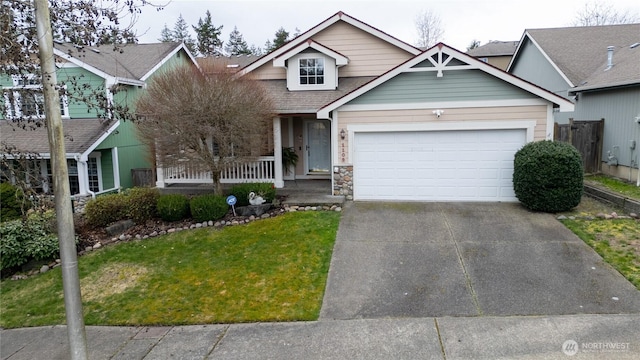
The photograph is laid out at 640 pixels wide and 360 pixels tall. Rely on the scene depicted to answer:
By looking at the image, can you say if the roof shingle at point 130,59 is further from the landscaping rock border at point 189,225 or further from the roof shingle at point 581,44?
the roof shingle at point 581,44

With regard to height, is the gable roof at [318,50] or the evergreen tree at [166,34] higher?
the evergreen tree at [166,34]

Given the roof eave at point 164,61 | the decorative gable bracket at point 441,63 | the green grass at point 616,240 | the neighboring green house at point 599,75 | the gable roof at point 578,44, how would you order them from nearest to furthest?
the green grass at point 616,240 < the decorative gable bracket at point 441,63 < the neighboring green house at point 599,75 < the gable roof at point 578,44 < the roof eave at point 164,61

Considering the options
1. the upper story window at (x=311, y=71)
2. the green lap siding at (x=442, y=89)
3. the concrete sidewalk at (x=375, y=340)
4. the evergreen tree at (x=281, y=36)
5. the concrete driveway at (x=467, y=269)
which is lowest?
the concrete sidewalk at (x=375, y=340)

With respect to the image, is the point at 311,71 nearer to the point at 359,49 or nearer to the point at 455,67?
the point at 359,49

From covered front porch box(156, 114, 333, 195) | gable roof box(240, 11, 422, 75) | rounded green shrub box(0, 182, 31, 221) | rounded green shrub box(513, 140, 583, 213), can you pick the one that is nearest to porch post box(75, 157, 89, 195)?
rounded green shrub box(0, 182, 31, 221)

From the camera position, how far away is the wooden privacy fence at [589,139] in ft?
45.4

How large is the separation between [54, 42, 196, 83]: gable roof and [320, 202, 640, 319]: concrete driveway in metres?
11.2

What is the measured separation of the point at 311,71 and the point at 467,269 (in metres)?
9.28

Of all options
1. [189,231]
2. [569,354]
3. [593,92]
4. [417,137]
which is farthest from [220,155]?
[593,92]

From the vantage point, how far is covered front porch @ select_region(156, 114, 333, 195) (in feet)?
43.7

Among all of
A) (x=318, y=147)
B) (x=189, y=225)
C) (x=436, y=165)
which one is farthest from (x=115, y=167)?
(x=436, y=165)

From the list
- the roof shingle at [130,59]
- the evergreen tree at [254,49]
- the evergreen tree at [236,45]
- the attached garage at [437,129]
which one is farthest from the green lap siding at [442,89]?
the evergreen tree at [254,49]

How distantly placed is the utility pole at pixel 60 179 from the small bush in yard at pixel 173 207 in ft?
20.7

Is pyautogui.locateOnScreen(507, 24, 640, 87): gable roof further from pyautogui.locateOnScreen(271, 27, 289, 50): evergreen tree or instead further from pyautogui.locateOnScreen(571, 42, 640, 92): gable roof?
pyautogui.locateOnScreen(271, 27, 289, 50): evergreen tree
